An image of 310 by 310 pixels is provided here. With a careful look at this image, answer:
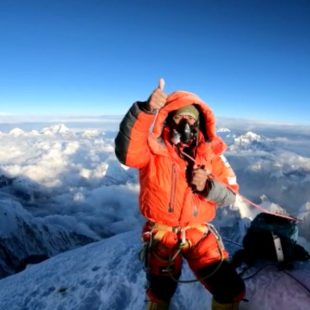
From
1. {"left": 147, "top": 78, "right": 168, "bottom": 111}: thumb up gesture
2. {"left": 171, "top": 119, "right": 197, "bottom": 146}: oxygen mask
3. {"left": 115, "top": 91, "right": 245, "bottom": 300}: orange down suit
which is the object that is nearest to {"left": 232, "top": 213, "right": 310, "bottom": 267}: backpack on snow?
{"left": 115, "top": 91, "right": 245, "bottom": 300}: orange down suit

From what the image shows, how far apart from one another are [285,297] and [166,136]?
3794mm

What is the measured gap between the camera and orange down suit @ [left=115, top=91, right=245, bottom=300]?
18.5ft

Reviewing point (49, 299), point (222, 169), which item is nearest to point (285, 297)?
point (222, 169)

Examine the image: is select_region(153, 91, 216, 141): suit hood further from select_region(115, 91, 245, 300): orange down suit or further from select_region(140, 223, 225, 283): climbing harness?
select_region(140, 223, 225, 283): climbing harness

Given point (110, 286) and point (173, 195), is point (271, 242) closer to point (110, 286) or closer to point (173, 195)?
point (173, 195)

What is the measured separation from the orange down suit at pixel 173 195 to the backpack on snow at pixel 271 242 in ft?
5.46

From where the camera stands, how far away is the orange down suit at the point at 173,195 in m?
5.62

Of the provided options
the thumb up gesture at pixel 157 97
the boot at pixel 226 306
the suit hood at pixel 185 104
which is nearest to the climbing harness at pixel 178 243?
the boot at pixel 226 306

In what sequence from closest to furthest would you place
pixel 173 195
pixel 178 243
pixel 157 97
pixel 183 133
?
pixel 157 97 → pixel 173 195 → pixel 178 243 → pixel 183 133

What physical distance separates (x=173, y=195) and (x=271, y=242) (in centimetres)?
289

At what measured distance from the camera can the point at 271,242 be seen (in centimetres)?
708

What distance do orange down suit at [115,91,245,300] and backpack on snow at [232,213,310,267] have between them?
5.46 ft

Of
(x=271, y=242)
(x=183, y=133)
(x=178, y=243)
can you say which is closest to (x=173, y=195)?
(x=178, y=243)

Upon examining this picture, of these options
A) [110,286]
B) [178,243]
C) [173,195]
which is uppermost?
[173,195]
